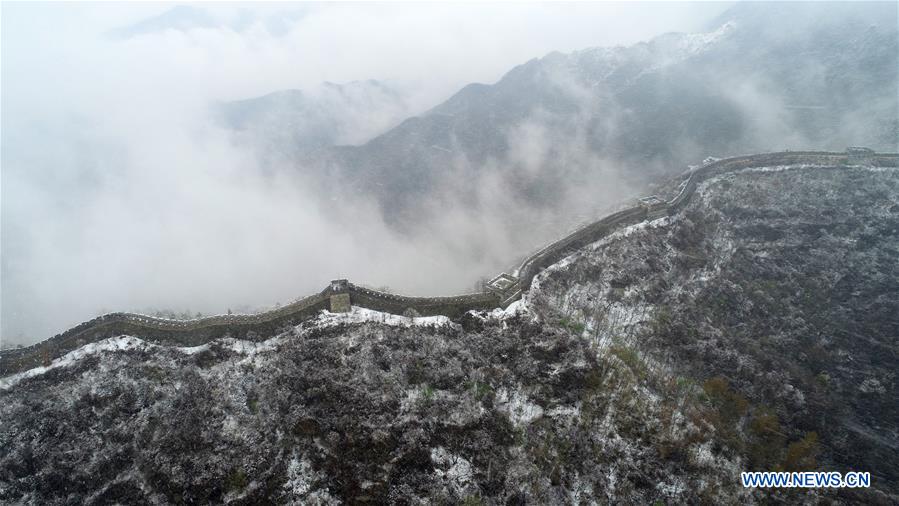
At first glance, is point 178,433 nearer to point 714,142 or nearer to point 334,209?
point 334,209

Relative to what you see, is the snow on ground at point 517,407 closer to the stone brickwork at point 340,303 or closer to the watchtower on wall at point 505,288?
the watchtower on wall at point 505,288

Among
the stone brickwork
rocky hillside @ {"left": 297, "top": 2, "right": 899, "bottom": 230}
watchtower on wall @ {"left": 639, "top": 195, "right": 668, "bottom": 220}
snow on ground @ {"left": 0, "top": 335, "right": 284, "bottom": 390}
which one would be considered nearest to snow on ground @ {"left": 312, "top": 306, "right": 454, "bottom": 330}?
the stone brickwork

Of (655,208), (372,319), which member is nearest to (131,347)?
(372,319)

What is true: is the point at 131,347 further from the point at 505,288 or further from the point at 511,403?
the point at 505,288

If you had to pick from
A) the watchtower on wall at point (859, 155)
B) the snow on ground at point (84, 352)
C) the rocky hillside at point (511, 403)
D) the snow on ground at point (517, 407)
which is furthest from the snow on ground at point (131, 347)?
the watchtower on wall at point (859, 155)

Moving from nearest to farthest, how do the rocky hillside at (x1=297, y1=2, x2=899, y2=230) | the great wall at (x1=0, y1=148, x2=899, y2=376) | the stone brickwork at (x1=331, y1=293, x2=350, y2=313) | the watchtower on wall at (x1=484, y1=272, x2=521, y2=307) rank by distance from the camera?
the great wall at (x1=0, y1=148, x2=899, y2=376) < the stone brickwork at (x1=331, y1=293, x2=350, y2=313) < the watchtower on wall at (x1=484, y1=272, x2=521, y2=307) < the rocky hillside at (x1=297, y1=2, x2=899, y2=230)

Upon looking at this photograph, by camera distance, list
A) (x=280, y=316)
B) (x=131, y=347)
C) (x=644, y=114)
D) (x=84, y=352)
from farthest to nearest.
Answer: (x=644, y=114) < (x=280, y=316) < (x=131, y=347) < (x=84, y=352)

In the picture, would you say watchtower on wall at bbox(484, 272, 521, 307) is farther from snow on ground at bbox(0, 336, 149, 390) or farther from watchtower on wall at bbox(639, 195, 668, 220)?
snow on ground at bbox(0, 336, 149, 390)
